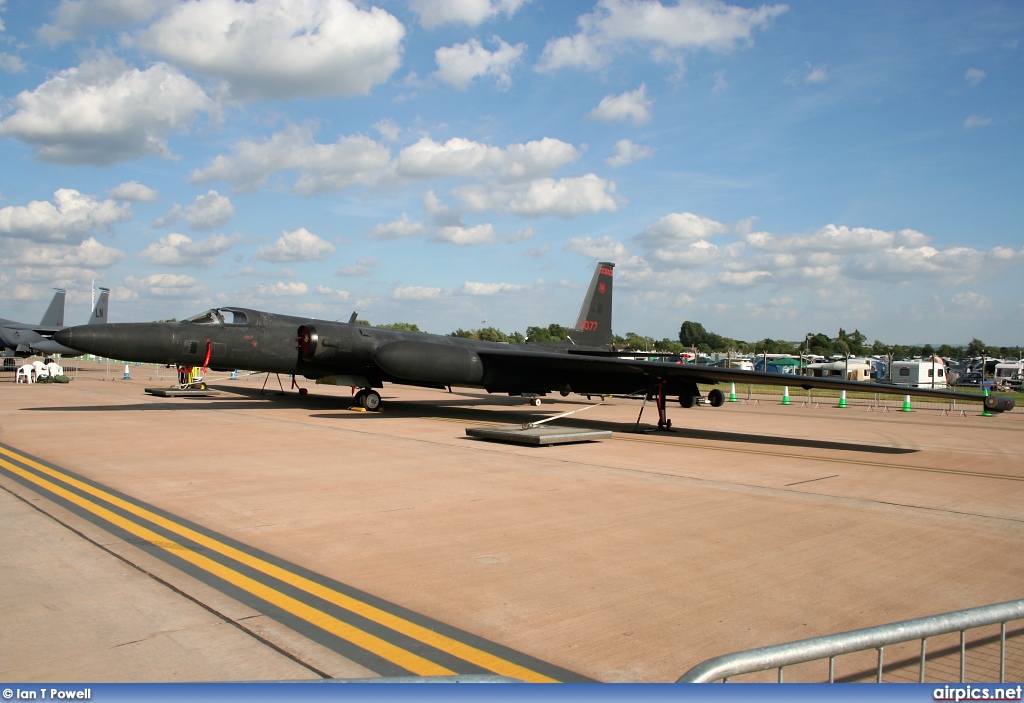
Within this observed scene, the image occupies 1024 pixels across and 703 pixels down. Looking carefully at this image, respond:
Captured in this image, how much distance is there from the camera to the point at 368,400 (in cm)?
1916

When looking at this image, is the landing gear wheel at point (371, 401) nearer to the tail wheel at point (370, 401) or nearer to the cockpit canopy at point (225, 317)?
the tail wheel at point (370, 401)

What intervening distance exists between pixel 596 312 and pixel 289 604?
20.5m

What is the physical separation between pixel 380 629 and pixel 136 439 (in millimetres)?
9860

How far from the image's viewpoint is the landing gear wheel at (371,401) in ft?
62.5

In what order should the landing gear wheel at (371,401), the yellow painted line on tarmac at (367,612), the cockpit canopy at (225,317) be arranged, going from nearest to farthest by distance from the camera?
the yellow painted line on tarmac at (367,612), the cockpit canopy at (225,317), the landing gear wheel at (371,401)

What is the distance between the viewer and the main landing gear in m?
19.1

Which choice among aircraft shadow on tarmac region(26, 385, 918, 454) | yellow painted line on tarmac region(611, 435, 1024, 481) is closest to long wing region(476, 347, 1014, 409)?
aircraft shadow on tarmac region(26, 385, 918, 454)

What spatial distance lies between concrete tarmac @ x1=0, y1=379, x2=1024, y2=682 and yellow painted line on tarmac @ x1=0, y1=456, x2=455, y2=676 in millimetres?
230

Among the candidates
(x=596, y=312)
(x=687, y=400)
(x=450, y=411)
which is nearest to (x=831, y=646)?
(x=687, y=400)

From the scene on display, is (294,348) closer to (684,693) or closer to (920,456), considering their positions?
(920,456)

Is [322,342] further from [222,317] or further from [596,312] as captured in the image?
[596,312]

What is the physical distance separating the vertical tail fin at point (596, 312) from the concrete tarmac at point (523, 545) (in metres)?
11.2

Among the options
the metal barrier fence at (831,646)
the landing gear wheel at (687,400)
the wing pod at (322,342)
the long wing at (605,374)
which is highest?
the wing pod at (322,342)

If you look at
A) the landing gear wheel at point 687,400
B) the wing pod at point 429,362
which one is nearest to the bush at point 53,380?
the wing pod at point 429,362
